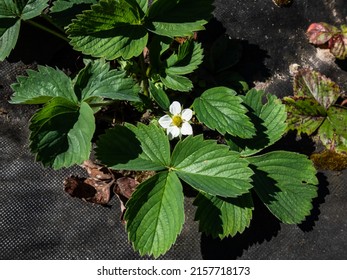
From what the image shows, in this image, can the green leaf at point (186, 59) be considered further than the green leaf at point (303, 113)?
No

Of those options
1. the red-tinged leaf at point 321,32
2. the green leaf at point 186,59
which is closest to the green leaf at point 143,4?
the green leaf at point 186,59

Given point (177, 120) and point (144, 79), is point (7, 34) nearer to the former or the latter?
point (144, 79)

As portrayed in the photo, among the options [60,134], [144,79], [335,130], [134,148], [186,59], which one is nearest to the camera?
[60,134]

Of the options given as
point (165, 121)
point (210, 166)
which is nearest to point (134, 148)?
point (165, 121)

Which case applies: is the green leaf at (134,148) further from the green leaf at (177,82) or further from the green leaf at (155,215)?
the green leaf at (177,82)

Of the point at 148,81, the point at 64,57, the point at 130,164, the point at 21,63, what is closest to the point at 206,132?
the point at 148,81

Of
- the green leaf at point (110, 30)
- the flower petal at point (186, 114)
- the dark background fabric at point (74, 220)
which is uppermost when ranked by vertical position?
the green leaf at point (110, 30)

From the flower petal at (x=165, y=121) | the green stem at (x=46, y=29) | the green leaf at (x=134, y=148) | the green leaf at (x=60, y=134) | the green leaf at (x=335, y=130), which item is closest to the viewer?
the green leaf at (x=60, y=134)
